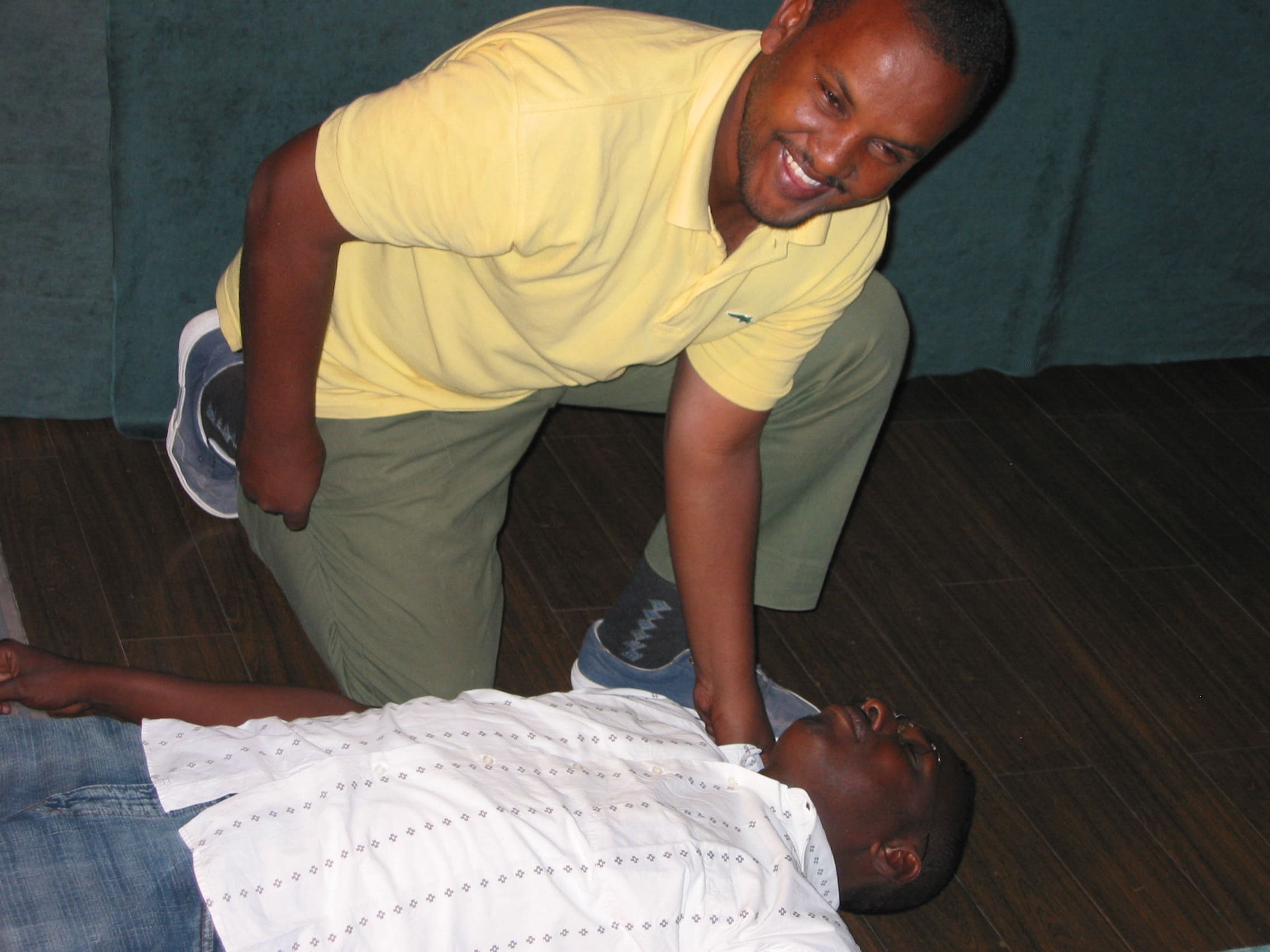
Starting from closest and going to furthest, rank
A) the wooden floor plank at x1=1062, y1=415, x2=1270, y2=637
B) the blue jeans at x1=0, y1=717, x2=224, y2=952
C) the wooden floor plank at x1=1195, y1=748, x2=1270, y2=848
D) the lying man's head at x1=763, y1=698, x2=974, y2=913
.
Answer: the blue jeans at x1=0, y1=717, x2=224, y2=952 < the lying man's head at x1=763, y1=698, x2=974, y2=913 < the wooden floor plank at x1=1195, y1=748, x2=1270, y2=848 < the wooden floor plank at x1=1062, y1=415, x2=1270, y2=637

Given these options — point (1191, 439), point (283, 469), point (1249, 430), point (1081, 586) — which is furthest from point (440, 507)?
point (1249, 430)

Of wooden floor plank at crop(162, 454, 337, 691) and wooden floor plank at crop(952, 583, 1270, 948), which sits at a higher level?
wooden floor plank at crop(162, 454, 337, 691)

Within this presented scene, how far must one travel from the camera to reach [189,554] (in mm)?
1909

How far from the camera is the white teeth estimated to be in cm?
122

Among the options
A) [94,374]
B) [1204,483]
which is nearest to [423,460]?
[94,374]

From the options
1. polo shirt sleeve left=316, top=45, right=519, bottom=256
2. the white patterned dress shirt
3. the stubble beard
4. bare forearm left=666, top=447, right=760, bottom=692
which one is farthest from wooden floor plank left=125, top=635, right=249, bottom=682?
the stubble beard

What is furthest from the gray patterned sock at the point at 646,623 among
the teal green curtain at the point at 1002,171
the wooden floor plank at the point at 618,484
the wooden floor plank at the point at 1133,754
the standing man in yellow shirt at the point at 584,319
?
the teal green curtain at the point at 1002,171

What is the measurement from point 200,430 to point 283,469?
0.39m

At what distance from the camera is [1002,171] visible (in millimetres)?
2438

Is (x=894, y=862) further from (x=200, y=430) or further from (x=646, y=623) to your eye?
(x=200, y=430)

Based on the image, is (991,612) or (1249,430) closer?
(991,612)

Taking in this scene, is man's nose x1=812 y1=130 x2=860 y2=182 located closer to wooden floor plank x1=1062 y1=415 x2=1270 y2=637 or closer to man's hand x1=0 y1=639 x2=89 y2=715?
man's hand x1=0 y1=639 x2=89 y2=715

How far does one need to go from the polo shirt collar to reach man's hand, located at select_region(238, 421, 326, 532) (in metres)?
0.49

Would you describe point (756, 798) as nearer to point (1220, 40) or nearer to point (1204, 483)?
point (1204, 483)
